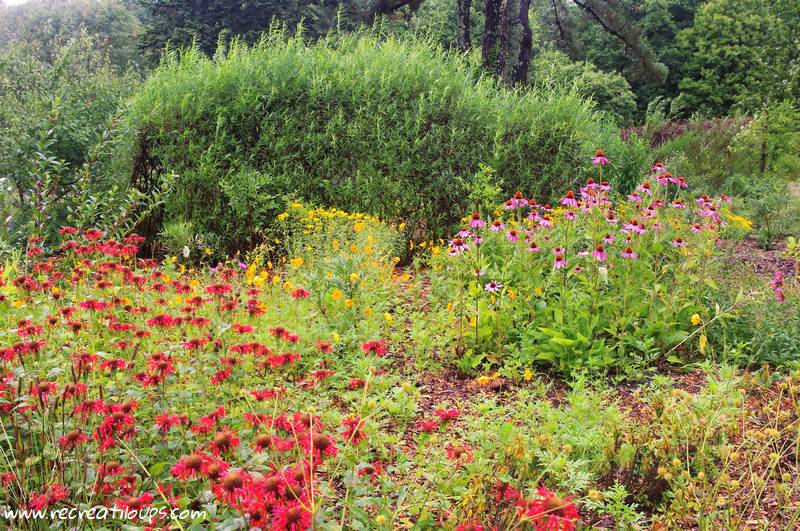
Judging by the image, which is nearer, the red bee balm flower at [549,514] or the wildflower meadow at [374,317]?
the red bee balm flower at [549,514]

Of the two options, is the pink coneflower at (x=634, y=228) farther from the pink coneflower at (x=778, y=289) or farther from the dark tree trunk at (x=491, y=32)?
the dark tree trunk at (x=491, y=32)

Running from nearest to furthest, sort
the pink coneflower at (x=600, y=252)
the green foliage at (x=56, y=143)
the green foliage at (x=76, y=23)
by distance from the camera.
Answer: the pink coneflower at (x=600, y=252)
the green foliage at (x=56, y=143)
the green foliage at (x=76, y=23)

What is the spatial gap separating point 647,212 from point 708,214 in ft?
1.24

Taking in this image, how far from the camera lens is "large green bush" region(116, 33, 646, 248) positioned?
5922 mm

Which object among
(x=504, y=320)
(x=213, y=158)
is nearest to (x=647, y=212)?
(x=504, y=320)

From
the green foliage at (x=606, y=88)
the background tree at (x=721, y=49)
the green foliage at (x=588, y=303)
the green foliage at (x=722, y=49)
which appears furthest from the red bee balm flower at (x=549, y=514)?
the background tree at (x=721, y=49)

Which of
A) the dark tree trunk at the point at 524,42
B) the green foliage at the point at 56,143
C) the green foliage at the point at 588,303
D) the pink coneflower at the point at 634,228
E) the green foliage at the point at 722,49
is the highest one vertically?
→ the green foliage at the point at 722,49

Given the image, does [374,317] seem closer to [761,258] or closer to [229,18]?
[761,258]

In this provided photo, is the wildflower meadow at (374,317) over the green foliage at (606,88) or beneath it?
beneath

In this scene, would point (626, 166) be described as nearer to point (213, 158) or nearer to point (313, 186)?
point (313, 186)

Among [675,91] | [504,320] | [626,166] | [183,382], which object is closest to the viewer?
[183,382]

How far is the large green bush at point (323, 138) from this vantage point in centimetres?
592

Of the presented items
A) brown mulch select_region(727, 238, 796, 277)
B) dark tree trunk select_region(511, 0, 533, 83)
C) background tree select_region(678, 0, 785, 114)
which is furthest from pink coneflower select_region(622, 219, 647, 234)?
background tree select_region(678, 0, 785, 114)

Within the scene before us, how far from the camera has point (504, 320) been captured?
3650 mm
